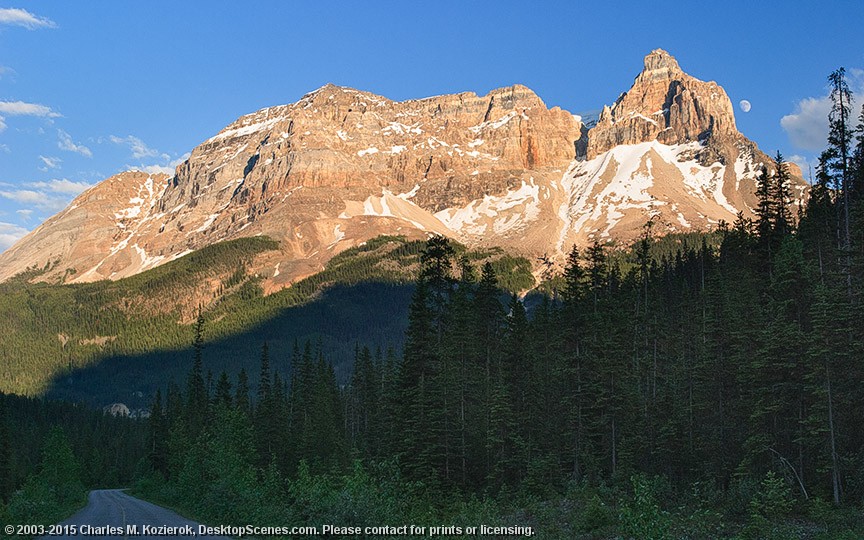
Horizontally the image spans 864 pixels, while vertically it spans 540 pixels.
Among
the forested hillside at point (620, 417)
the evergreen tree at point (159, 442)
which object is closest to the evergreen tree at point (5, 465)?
the evergreen tree at point (159, 442)

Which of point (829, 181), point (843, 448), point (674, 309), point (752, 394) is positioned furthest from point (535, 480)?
point (674, 309)

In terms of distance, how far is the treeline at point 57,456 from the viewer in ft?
157

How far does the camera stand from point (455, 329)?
51156 mm

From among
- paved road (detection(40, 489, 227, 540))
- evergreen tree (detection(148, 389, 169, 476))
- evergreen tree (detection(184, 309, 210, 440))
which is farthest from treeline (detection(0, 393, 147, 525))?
evergreen tree (detection(184, 309, 210, 440))

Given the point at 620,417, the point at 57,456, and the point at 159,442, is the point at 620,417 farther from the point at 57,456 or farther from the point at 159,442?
the point at 159,442

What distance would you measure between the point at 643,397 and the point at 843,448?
19.7 meters

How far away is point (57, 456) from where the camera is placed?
7550 centimetres

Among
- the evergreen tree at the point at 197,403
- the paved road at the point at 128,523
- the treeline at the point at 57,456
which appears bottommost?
the treeline at the point at 57,456

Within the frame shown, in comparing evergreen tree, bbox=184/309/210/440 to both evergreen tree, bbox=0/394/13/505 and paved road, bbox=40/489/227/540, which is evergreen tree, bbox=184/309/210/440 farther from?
paved road, bbox=40/489/227/540

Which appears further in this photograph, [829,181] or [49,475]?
[49,475]

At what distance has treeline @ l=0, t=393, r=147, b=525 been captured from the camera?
157ft

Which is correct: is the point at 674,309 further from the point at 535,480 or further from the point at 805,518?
the point at 805,518

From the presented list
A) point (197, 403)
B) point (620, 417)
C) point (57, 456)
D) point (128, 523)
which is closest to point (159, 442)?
point (197, 403)

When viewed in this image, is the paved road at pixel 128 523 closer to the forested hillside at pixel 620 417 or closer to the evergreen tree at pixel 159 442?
the forested hillside at pixel 620 417
